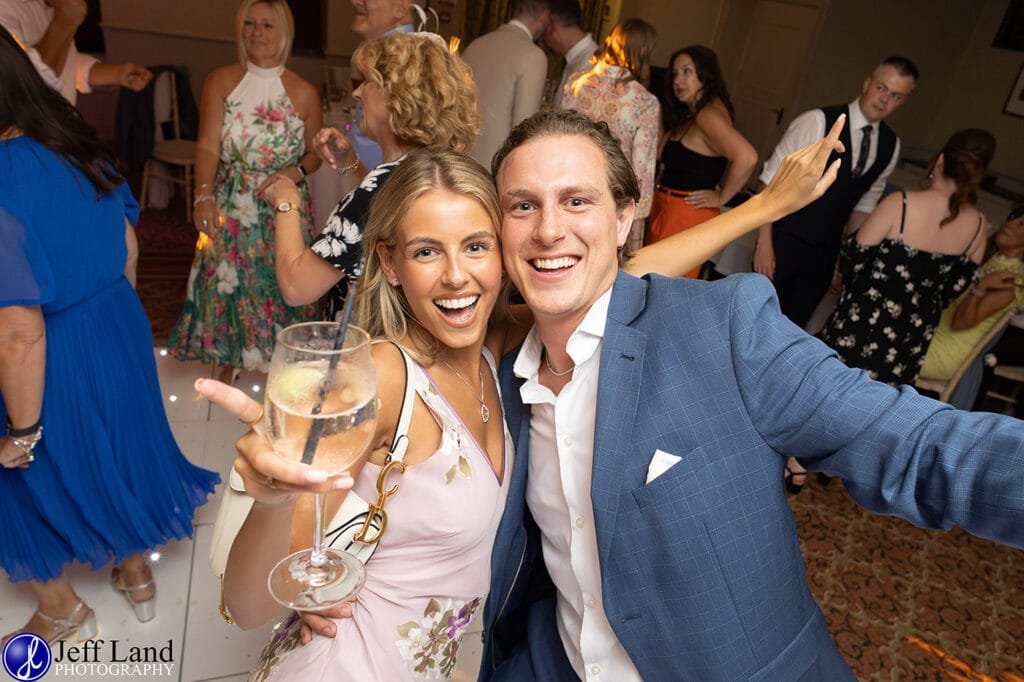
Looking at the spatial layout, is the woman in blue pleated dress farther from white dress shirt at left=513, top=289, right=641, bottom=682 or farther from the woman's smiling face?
white dress shirt at left=513, top=289, right=641, bottom=682

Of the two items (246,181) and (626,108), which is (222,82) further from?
(626,108)

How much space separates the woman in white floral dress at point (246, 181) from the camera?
2891 mm

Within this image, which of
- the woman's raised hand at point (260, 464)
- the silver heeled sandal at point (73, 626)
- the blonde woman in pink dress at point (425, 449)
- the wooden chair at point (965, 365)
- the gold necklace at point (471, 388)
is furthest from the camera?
the wooden chair at point (965, 365)

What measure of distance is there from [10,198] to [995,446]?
1.92m

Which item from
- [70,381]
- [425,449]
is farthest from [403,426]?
[70,381]

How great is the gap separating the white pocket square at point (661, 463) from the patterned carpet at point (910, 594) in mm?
1858

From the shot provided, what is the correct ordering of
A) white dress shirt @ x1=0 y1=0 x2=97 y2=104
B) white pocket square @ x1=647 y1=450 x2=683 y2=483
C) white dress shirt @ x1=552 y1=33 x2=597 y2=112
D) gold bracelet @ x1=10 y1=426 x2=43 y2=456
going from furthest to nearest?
white dress shirt @ x1=552 y1=33 x2=597 y2=112, white dress shirt @ x1=0 y1=0 x2=97 y2=104, gold bracelet @ x1=10 y1=426 x2=43 y2=456, white pocket square @ x1=647 y1=450 x2=683 y2=483

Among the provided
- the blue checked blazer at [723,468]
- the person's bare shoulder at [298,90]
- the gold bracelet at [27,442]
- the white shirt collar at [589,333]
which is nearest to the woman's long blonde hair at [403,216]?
the white shirt collar at [589,333]

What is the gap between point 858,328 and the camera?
10.1 ft

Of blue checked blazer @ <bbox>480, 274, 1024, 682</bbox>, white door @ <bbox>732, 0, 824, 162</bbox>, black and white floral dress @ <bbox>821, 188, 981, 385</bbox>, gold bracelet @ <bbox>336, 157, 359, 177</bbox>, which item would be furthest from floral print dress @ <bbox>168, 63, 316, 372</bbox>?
white door @ <bbox>732, 0, 824, 162</bbox>

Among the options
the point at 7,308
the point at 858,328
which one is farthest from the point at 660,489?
the point at 858,328

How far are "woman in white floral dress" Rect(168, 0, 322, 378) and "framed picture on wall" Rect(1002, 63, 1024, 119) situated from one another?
5.96 meters

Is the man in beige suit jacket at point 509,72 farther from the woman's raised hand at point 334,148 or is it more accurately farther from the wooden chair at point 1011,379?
the wooden chair at point 1011,379

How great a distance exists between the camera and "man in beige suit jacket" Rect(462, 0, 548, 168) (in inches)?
136
